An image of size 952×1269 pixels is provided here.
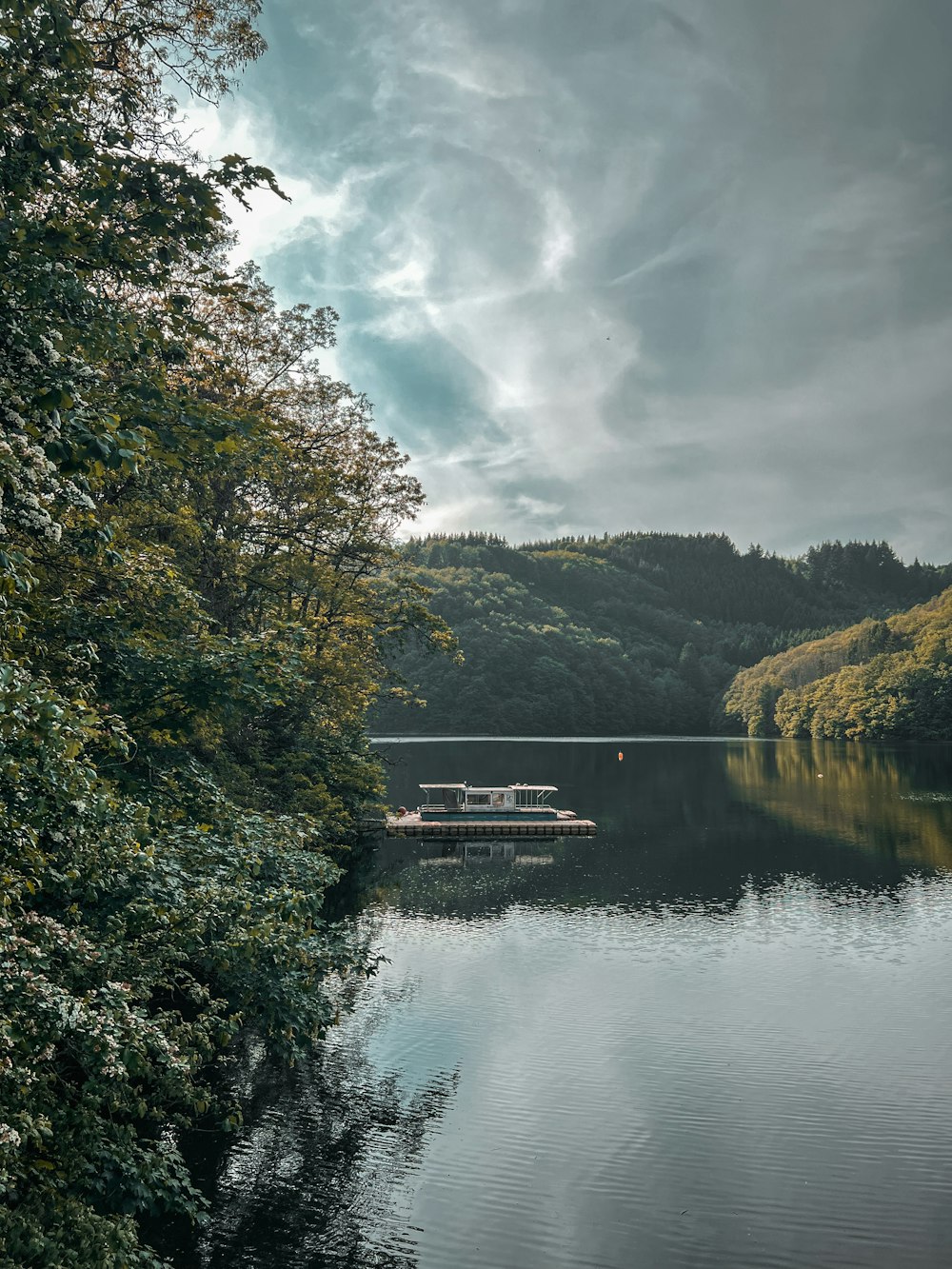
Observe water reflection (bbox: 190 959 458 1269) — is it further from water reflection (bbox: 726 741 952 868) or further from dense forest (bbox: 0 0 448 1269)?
water reflection (bbox: 726 741 952 868)

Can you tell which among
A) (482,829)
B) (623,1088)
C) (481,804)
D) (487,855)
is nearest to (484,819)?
(482,829)

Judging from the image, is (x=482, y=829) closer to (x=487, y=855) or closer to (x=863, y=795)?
(x=487, y=855)

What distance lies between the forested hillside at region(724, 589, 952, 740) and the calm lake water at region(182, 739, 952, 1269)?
368ft

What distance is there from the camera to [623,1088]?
21266mm

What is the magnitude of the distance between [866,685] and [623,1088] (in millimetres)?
147467

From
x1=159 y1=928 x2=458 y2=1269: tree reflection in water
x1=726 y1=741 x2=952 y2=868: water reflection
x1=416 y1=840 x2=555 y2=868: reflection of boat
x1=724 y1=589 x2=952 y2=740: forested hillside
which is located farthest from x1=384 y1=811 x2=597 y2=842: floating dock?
x1=724 y1=589 x2=952 y2=740: forested hillside

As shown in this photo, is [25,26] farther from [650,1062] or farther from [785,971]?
[785,971]

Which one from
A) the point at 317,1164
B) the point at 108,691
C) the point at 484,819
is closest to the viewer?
the point at 108,691

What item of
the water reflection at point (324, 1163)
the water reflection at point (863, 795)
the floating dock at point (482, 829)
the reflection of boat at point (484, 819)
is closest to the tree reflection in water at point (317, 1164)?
the water reflection at point (324, 1163)

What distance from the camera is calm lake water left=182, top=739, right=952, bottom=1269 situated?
1552cm

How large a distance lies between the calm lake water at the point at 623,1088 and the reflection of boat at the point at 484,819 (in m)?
12.7

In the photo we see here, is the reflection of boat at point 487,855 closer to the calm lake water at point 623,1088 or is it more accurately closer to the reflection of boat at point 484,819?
the reflection of boat at point 484,819

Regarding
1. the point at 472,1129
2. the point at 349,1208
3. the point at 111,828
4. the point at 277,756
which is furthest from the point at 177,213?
the point at 277,756

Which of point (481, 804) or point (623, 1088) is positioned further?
point (481, 804)
